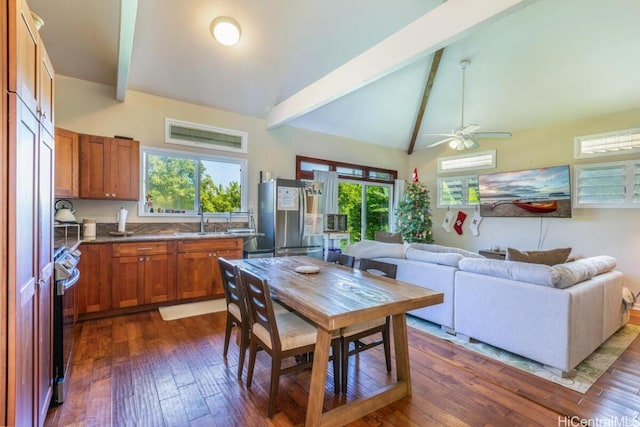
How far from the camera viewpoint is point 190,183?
472 cm

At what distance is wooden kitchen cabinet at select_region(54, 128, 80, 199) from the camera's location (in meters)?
3.30

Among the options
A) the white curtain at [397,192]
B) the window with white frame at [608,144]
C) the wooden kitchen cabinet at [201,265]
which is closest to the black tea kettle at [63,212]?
the wooden kitchen cabinet at [201,265]

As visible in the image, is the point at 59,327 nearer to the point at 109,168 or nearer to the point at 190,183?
the point at 109,168

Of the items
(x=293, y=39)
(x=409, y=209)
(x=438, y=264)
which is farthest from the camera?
(x=409, y=209)

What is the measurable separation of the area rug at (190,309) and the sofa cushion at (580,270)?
3.67m

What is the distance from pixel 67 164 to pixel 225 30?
96.6 inches

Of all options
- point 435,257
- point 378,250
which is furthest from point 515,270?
point 378,250

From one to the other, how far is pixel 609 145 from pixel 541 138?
95cm

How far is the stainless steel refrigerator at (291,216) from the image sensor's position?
482 centimetres

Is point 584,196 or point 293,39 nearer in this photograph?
point 293,39

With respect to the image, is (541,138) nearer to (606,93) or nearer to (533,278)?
(606,93)

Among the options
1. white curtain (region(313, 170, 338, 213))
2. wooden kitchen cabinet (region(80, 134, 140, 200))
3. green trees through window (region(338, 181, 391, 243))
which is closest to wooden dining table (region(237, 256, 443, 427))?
wooden kitchen cabinet (region(80, 134, 140, 200))

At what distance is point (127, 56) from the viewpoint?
3127 mm

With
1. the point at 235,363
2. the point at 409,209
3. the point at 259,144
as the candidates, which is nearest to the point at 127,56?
the point at 259,144
